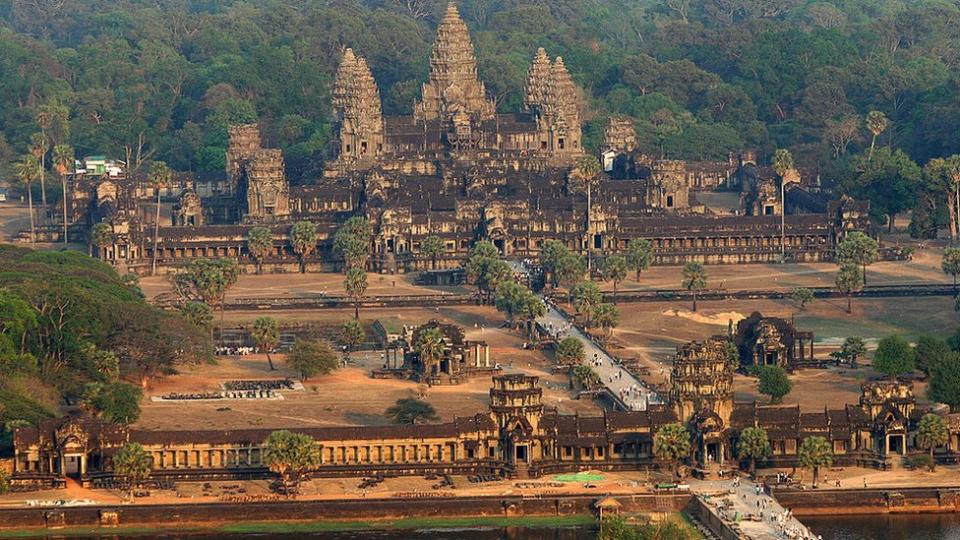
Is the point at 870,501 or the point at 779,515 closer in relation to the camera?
the point at 779,515

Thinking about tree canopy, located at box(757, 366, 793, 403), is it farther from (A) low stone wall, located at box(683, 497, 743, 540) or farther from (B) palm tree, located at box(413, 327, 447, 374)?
(A) low stone wall, located at box(683, 497, 743, 540)

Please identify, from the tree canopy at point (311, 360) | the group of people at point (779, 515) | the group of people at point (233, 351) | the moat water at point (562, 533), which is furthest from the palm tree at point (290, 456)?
the group of people at point (233, 351)

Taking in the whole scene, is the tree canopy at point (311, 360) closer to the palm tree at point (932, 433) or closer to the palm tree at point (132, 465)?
the palm tree at point (132, 465)

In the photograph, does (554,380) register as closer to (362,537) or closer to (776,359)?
(776,359)

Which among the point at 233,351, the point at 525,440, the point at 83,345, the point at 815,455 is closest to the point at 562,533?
the point at 525,440

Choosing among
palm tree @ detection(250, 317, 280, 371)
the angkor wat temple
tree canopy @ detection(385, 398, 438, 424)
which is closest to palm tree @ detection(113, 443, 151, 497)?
the angkor wat temple

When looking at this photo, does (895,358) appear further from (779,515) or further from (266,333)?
(266,333)
